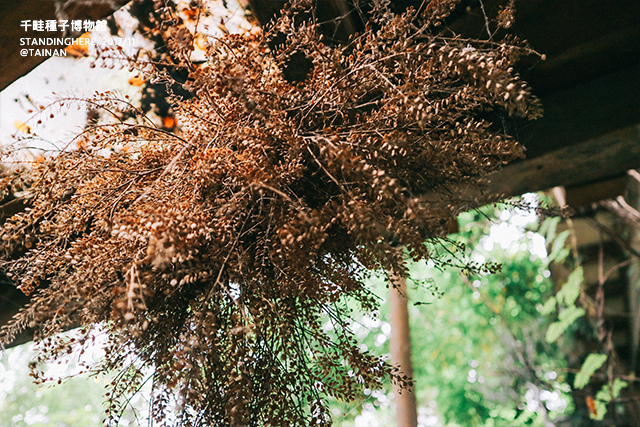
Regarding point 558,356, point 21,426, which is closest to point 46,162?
point 558,356

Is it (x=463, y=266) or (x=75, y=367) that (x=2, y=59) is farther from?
(x=463, y=266)

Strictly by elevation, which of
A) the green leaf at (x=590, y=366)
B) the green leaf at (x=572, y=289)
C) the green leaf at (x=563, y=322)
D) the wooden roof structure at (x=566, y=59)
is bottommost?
the green leaf at (x=590, y=366)

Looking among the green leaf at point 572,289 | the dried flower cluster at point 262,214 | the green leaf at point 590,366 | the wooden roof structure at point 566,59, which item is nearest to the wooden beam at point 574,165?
the wooden roof structure at point 566,59

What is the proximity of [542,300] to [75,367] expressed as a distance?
5300 mm

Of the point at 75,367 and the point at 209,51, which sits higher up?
the point at 209,51

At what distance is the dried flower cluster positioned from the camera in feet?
2.16

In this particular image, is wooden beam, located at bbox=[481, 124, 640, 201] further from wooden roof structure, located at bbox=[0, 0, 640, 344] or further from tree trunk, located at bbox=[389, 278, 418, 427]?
tree trunk, located at bbox=[389, 278, 418, 427]

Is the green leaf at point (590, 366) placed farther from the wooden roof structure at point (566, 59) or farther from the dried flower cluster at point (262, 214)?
the dried flower cluster at point (262, 214)

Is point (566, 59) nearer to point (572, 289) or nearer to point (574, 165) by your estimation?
point (574, 165)

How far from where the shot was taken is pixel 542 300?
494 cm

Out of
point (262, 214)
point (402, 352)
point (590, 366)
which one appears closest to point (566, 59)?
point (262, 214)

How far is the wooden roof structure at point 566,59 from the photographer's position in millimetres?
867

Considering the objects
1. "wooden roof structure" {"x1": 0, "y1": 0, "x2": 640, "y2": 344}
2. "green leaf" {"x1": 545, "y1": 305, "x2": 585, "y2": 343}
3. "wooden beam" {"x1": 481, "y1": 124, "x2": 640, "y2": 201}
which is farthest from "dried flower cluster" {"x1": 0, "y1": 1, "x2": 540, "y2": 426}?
"green leaf" {"x1": 545, "y1": 305, "x2": 585, "y2": 343}

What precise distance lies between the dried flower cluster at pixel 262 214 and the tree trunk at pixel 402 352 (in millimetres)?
999
